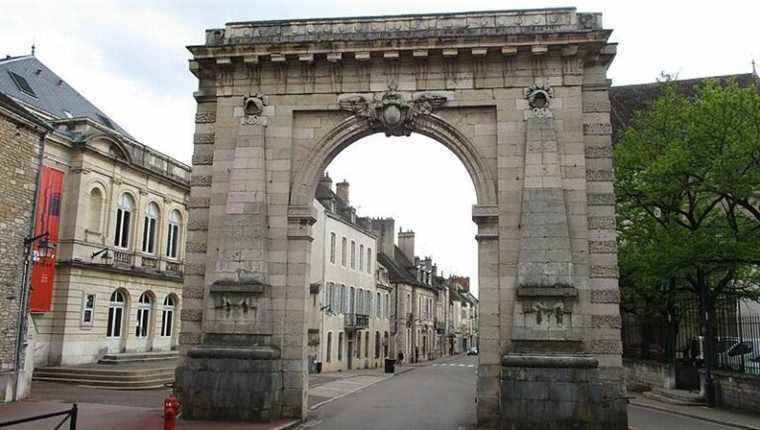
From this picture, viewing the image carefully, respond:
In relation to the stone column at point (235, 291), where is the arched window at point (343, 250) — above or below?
above

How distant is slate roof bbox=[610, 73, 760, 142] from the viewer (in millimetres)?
33438

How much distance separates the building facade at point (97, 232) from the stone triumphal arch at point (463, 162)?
11.0 meters

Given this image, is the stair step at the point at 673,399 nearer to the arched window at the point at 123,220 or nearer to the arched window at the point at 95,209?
the arched window at the point at 123,220

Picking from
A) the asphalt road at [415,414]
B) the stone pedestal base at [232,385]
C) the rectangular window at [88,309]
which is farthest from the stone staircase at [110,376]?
the stone pedestal base at [232,385]

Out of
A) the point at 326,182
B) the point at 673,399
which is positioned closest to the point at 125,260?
the point at 326,182

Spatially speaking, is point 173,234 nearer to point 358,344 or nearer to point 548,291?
point 358,344

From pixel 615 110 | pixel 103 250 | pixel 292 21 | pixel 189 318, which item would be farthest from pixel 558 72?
pixel 615 110

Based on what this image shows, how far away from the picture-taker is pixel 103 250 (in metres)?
26.8

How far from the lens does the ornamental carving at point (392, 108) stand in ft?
46.2

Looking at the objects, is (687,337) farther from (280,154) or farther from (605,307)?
(280,154)

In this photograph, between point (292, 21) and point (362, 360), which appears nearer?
point (292, 21)

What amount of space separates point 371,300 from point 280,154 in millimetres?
28907

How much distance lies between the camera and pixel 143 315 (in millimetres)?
29828

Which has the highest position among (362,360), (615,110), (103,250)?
(615,110)
